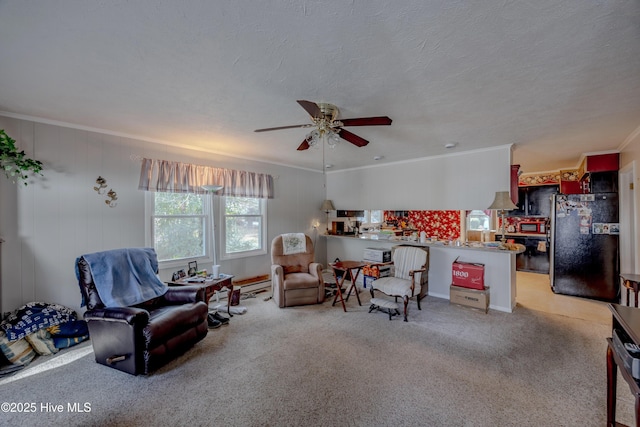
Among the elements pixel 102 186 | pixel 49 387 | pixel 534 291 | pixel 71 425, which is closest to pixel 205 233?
pixel 102 186

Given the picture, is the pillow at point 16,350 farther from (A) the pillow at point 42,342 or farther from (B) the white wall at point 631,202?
(B) the white wall at point 631,202

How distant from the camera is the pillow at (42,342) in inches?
103

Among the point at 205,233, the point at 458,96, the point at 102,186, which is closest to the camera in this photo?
the point at 458,96

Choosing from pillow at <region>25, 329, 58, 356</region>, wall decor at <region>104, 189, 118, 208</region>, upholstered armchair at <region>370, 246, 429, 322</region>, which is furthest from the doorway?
pillow at <region>25, 329, 58, 356</region>

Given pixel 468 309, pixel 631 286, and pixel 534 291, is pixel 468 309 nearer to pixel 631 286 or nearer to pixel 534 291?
pixel 631 286

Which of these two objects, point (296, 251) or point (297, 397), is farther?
point (296, 251)

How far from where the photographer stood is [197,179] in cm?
412

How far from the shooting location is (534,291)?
480 centimetres

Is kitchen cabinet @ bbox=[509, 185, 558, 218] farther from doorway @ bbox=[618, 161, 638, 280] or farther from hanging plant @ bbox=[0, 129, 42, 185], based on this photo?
hanging plant @ bbox=[0, 129, 42, 185]

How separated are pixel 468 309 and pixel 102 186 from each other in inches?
207

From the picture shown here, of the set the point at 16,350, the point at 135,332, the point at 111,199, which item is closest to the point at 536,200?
the point at 135,332

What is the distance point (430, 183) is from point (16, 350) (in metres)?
5.66

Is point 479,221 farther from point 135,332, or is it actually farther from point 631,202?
point 135,332

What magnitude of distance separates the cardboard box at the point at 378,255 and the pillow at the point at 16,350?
4.66m
